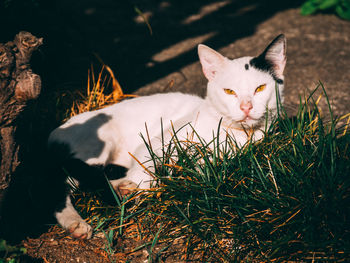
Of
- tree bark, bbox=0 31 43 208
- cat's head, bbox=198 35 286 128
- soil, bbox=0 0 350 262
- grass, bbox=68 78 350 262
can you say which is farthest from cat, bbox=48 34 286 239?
tree bark, bbox=0 31 43 208

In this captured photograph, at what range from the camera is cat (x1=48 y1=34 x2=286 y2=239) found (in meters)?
2.05

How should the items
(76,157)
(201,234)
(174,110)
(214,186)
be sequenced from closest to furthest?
(201,234) < (214,186) < (76,157) < (174,110)

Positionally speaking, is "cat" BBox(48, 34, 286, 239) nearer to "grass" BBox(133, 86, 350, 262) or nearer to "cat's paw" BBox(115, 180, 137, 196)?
"cat's paw" BBox(115, 180, 137, 196)

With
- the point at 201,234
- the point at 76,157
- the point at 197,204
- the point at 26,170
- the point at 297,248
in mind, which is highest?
the point at 26,170

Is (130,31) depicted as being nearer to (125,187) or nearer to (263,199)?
(125,187)

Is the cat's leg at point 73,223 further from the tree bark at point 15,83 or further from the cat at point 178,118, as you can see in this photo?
the tree bark at point 15,83

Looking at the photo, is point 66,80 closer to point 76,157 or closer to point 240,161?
point 76,157

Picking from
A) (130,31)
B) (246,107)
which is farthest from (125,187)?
(130,31)

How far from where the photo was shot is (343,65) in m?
3.64

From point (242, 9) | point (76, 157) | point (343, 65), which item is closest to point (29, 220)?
point (76, 157)

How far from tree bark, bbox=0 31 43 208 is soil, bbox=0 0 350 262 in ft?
1.45

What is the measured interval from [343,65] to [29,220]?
369cm

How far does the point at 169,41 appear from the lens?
14.3 feet

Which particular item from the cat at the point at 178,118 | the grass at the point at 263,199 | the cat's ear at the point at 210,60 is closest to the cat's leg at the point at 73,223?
the cat at the point at 178,118
